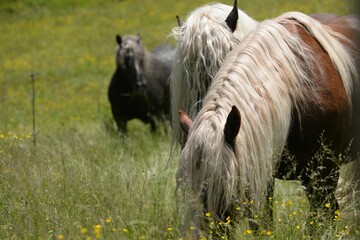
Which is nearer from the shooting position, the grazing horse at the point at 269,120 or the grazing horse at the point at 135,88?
the grazing horse at the point at 269,120

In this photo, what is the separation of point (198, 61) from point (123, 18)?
79.4 ft

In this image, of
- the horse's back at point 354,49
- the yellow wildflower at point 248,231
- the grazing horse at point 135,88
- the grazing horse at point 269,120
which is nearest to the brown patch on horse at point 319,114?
the grazing horse at point 269,120

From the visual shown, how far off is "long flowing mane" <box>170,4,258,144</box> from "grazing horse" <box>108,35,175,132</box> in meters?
6.86

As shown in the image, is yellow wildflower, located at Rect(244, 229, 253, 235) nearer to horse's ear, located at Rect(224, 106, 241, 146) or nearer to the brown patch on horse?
horse's ear, located at Rect(224, 106, 241, 146)

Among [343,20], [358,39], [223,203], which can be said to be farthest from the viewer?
[343,20]

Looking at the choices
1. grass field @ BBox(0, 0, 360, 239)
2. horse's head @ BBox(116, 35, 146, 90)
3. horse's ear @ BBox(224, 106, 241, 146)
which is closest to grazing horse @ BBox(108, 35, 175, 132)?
horse's head @ BBox(116, 35, 146, 90)

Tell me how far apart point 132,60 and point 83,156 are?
211 inches

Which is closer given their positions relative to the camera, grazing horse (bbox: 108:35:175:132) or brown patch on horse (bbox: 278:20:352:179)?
brown patch on horse (bbox: 278:20:352:179)

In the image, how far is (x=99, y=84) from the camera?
18797 millimetres

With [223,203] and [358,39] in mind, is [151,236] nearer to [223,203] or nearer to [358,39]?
[223,203]

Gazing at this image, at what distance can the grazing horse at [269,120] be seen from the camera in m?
3.63

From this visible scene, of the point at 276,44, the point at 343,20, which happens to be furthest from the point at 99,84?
the point at 276,44

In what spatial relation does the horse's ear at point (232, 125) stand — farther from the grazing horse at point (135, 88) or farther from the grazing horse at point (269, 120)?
the grazing horse at point (135, 88)

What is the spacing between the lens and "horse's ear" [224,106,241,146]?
11.7ft
